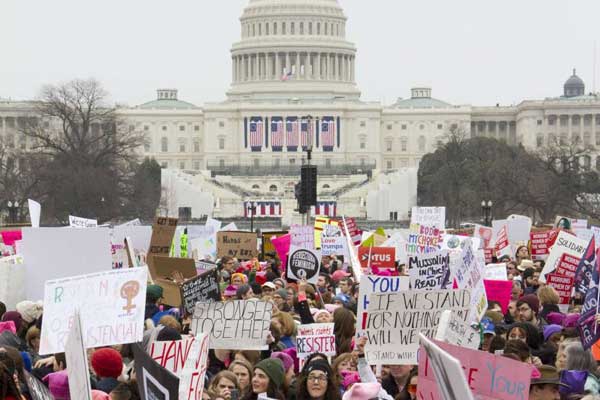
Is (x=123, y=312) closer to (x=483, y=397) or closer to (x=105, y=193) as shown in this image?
(x=483, y=397)

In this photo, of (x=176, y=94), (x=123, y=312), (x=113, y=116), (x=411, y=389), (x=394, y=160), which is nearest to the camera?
(x=411, y=389)

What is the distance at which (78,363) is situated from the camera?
8477mm

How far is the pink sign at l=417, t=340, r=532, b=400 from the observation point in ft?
28.6

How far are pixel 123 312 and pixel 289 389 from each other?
1.30 m

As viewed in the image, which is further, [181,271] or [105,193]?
[105,193]

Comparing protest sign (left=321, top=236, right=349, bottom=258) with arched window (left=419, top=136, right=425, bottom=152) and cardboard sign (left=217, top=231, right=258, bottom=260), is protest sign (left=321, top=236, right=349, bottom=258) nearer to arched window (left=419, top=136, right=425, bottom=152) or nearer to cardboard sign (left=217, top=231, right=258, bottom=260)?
cardboard sign (left=217, top=231, right=258, bottom=260)

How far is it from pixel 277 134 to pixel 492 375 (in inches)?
5649

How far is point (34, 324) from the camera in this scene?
1501cm

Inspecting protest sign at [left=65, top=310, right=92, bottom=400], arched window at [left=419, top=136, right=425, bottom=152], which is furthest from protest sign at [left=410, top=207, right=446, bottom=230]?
arched window at [left=419, top=136, right=425, bottom=152]

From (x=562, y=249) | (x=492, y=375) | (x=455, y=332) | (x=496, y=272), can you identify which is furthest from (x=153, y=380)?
(x=562, y=249)

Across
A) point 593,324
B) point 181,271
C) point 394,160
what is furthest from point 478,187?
point 593,324

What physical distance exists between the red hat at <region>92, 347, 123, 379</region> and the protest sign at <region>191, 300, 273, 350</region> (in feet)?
4.86

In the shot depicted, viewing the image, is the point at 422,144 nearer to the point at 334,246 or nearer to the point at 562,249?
the point at 334,246

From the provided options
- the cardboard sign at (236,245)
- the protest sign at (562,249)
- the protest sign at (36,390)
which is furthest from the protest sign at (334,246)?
the protest sign at (36,390)
